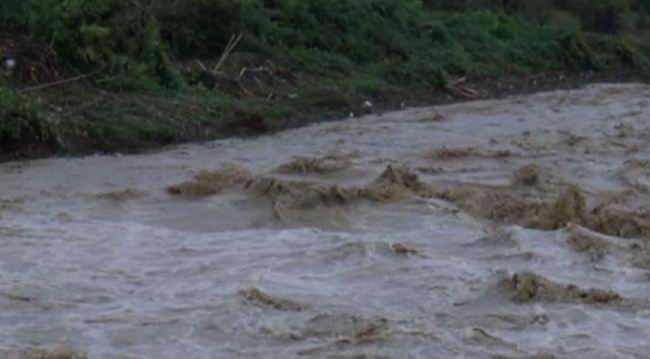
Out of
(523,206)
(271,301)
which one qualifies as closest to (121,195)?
(523,206)

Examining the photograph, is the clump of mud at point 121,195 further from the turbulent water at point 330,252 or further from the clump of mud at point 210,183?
the clump of mud at point 210,183

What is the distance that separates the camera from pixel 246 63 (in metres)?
21.4

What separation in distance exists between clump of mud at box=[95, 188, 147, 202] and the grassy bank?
2.12 metres

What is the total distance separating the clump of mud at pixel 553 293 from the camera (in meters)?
10.0

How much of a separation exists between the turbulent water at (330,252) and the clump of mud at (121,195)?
0.07 feet

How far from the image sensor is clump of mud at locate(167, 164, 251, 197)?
45.9ft

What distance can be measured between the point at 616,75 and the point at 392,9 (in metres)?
5.18

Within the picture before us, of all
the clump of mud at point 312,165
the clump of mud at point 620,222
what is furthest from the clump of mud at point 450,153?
the clump of mud at point 620,222

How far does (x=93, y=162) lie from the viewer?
51.5 feet

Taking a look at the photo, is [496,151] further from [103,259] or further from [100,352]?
[100,352]

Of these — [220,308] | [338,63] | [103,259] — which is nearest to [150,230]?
[103,259]

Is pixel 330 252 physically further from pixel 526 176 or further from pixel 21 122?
pixel 21 122

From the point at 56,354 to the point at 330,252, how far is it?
3.28 meters

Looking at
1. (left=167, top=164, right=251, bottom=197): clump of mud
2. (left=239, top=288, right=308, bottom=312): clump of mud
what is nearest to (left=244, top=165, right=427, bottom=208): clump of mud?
(left=167, top=164, right=251, bottom=197): clump of mud
